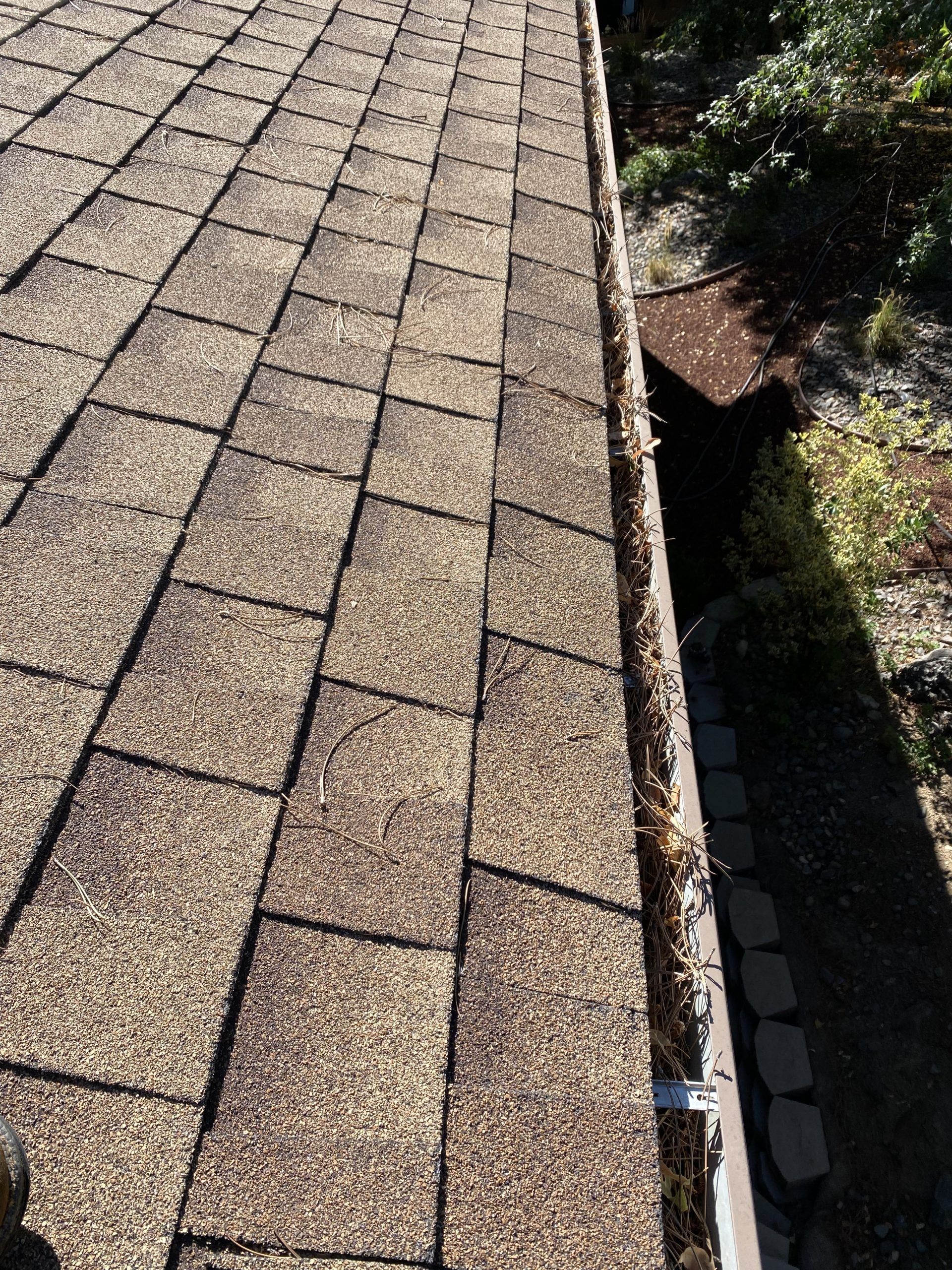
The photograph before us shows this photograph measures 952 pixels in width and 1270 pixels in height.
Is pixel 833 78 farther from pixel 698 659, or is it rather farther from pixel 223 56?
pixel 223 56

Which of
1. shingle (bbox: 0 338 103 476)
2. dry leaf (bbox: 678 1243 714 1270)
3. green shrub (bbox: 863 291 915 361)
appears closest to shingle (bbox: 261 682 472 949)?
dry leaf (bbox: 678 1243 714 1270)

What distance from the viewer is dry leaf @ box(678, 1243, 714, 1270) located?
1604 mm

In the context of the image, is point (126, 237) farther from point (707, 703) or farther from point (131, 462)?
point (707, 703)

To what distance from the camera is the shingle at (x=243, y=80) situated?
3742mm

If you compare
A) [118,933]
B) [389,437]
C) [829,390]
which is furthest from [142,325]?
[829,390]

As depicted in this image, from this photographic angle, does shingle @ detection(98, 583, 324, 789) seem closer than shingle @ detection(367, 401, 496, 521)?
Yes

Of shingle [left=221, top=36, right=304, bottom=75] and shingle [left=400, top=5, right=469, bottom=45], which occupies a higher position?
shingle [left=400, top=5, right=469, bottom=45]

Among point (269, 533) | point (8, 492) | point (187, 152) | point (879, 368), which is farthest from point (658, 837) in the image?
point (879, 368)

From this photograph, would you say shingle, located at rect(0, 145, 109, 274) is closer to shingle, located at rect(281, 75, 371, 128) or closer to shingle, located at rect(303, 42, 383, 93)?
shingle, located at rect(281, 75, 371, 128)

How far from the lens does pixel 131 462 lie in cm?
222

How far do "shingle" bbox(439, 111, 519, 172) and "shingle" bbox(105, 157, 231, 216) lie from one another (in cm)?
117

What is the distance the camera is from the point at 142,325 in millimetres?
2598

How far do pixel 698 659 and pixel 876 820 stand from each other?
1.63 m

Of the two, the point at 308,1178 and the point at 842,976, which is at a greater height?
→ the point at 308,1178
